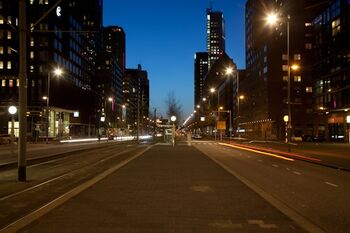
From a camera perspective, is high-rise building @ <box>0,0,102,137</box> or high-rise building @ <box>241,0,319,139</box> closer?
high-rise building @ <box>0,0,102,137</box>

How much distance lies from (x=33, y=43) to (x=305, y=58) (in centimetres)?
6611

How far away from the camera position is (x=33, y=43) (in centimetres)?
10919

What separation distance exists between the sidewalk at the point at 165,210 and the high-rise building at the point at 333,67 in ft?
206

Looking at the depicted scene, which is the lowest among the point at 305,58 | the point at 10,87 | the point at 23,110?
the point at 23,110

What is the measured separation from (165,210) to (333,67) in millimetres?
73532

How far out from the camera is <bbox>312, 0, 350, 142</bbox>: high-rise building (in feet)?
242

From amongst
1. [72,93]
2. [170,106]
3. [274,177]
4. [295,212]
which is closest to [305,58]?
[170,106]

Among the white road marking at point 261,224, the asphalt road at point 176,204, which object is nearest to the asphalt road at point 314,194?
the asphalt road at point 176,204

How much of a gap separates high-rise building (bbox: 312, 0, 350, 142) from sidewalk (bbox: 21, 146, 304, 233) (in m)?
62.9

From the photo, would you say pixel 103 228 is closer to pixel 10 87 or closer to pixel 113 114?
pixel 10 87

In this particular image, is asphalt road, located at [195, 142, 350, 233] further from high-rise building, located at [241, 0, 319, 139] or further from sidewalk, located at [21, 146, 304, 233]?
high-rise building, located at [241, 0, 319, 139]

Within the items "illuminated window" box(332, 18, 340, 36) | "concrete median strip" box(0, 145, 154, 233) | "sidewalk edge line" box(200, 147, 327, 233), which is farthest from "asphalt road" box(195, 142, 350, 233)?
"illuminated window" box(332, 18, 340, 36)

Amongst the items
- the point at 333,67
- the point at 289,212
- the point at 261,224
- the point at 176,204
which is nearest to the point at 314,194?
the point at 289,212

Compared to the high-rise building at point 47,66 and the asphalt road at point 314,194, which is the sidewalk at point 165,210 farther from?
the high-rise building at point 47,66
